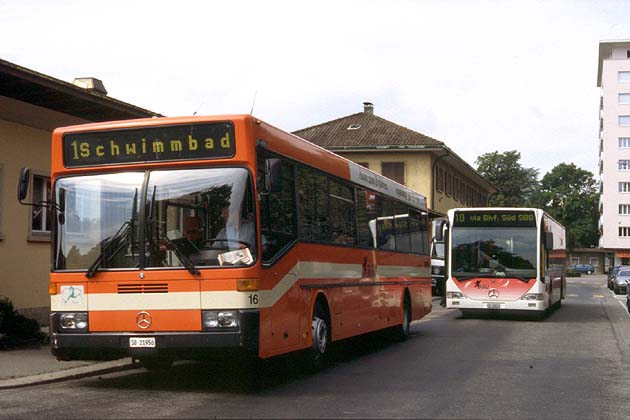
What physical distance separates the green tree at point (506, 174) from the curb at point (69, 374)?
10191 centimetres

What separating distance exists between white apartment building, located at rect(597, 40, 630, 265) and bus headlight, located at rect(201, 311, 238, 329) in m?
103

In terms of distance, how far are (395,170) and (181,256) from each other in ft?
141

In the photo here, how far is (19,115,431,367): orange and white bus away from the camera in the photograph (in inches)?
369

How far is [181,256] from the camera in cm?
952

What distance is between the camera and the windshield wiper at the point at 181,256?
941cm

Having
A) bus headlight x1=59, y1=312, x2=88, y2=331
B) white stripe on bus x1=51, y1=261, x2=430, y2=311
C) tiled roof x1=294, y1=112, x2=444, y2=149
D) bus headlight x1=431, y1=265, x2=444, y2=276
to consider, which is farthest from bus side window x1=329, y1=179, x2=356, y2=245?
tiled roof x1=294, y1=112, x2=444, y2=149

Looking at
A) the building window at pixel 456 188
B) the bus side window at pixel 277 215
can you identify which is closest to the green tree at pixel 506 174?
the building window at pixel 456 188

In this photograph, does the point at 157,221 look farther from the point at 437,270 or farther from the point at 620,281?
the point at 620,281

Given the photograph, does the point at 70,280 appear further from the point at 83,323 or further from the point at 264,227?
the point at 264,227

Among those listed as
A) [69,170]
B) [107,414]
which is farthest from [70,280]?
[107,414]

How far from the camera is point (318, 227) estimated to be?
1164cm

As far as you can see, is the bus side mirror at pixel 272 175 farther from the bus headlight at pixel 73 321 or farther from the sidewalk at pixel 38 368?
the sidewalk at pixel 38 368

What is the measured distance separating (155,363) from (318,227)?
2.81m

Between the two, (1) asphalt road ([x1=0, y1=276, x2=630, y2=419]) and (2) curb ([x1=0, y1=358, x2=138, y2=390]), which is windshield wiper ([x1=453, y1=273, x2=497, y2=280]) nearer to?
(1) asphalt road ([x1=0, y1=276, x2=630, y2=419])
